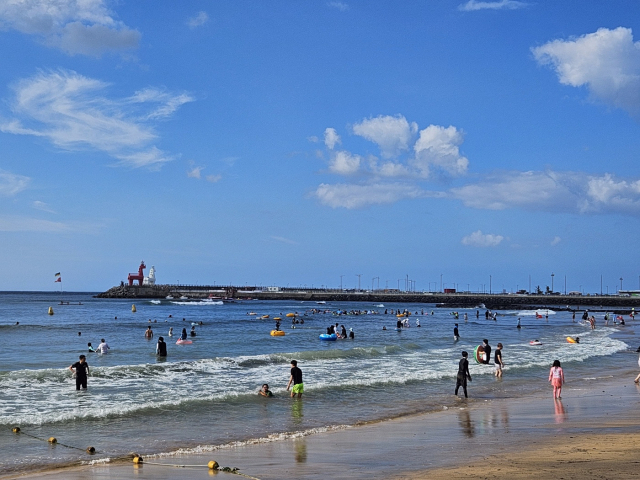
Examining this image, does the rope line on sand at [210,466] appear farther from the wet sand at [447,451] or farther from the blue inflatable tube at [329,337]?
the blue inflatable tube at [329,337]

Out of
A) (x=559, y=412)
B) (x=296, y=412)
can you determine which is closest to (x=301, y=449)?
(x=296, y=412)

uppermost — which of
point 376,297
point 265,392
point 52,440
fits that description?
point 52,440

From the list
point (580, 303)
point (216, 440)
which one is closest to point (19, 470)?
point (216, 440)

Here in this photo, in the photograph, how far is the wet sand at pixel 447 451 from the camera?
35.1 feet

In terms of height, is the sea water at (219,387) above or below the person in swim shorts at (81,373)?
below

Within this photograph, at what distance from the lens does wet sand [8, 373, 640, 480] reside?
1069 centimetres

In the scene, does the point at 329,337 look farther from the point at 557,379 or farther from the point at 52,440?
the point at 52,440

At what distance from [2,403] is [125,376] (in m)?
6.35

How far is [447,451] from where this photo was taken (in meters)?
12.4

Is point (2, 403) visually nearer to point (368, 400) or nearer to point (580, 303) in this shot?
point (368, 400)

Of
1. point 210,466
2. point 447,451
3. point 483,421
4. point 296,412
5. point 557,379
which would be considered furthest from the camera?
point 557,379

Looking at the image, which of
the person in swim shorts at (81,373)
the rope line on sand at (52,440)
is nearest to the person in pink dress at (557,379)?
the rope line on sand at (52,440)

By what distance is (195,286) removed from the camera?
177125 mm

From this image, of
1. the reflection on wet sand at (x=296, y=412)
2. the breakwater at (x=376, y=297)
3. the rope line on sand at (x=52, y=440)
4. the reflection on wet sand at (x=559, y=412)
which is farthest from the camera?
the breakwater at (x=376, y=297)
